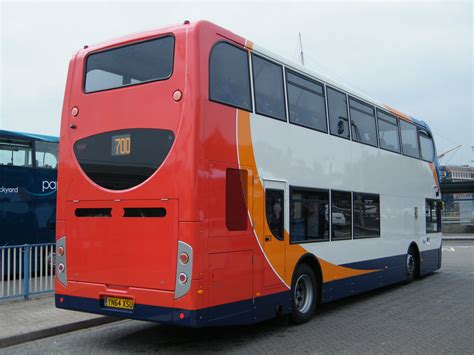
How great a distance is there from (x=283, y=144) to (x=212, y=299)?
2850 mm

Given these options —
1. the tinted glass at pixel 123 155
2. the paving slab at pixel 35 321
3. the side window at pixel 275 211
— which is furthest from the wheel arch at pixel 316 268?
the paving slab at pixel 35 321

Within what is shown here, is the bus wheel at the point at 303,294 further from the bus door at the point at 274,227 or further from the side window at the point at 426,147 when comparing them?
the side window at the point at 426,147

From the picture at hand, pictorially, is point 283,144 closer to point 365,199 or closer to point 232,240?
point 232,240

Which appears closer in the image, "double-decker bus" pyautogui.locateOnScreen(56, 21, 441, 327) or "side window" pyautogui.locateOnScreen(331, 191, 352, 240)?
"double-decker bus" pyautogui.locateOnScreen(56, 21, 441, 327)

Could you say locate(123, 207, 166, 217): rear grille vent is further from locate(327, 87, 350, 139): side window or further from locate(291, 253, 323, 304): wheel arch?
locate(327, 87, 350, 139): side window

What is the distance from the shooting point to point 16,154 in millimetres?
13117

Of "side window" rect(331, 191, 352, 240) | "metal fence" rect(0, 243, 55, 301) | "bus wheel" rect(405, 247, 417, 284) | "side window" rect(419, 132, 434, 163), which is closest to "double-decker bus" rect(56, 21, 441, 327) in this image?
"side window" rect(331, 191, 352, 240)

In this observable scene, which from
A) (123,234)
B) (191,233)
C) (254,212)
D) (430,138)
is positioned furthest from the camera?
(430,138)

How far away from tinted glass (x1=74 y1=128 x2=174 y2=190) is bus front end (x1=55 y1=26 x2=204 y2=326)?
0.01 metres

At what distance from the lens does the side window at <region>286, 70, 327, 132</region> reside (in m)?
8.20

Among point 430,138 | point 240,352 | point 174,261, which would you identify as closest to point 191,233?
point 174,261

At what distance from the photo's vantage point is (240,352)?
6.61m

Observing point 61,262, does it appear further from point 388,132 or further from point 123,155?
point 388,132

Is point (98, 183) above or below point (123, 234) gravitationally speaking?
above
